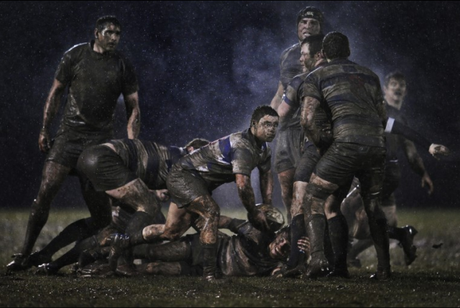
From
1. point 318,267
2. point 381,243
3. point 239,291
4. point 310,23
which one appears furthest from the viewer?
point 310,23

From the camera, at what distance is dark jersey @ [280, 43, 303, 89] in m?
7.87

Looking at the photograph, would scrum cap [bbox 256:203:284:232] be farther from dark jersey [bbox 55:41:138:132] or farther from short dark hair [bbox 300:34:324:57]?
dark jersey [bbox 55:41:138:132]

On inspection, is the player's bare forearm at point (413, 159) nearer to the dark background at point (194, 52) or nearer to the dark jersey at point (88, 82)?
the dark jersey at point (88, 82)

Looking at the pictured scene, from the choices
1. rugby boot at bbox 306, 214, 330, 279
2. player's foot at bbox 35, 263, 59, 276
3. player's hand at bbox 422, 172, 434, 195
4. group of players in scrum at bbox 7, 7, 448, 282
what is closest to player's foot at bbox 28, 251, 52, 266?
group of players in scrum at bbox 7, 7, 448, 282

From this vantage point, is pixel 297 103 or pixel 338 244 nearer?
pixel 338 244

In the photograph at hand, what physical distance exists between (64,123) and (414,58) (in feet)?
23.1

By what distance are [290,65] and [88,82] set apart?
75.7 inches

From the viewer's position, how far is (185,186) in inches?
253

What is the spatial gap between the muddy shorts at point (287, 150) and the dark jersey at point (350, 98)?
1.31 m

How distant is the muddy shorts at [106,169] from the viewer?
6727 millimetres

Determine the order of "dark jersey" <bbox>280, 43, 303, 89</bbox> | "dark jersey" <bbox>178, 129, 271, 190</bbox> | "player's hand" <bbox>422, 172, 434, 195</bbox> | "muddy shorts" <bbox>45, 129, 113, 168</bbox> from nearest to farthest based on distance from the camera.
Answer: "dark jersey" <bbox>178, 129, 271, 190</bbox> < "muddy shorts" <bbox>45, 129, 113, 168</bbox> < "player's hand" <bbox>422, 172, 434, 195</bbox> < "dark jersey" <bbox>280, 43, 303, 89</bbox>

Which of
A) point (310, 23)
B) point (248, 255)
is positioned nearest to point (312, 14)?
point (310, 23)

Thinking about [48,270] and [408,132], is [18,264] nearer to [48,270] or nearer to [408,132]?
[48,270]

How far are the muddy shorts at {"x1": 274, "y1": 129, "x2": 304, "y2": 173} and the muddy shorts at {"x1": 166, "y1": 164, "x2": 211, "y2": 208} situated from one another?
3.80 feet
